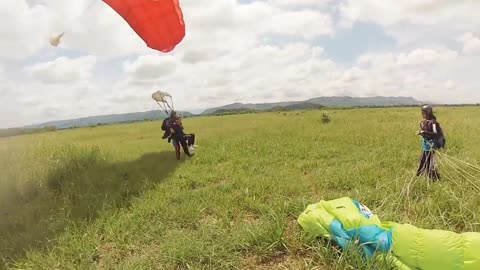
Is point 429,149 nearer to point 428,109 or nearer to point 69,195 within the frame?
point 428,109

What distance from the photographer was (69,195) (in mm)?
7918

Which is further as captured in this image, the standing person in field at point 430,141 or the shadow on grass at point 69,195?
the standing person in field at point 430,141

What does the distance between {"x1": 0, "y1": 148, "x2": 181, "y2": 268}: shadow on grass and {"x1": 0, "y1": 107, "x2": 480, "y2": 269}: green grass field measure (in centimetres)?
3

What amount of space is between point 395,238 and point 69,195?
6.74 meters

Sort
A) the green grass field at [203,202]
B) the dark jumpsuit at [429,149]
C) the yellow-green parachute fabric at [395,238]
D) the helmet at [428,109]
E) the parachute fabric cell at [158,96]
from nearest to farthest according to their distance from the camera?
the yellow-green parachute fabric at [395,238] < the green grass field at [203,202] < the dark jumpsuit at [429,149] < the helmet at [428,109] < the parachute fabric cell at [158,96]

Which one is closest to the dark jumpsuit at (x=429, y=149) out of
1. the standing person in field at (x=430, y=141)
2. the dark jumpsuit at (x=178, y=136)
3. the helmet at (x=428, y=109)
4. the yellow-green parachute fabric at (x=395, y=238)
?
the standing person in field at (x=430, y=141)

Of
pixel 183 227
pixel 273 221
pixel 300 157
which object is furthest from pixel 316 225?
pixel 300 157

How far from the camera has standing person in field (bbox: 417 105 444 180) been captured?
269 inches

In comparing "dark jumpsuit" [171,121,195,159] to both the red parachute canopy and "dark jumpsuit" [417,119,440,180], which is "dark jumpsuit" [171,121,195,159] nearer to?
the red parachute canopy

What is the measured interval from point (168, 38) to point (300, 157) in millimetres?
5104

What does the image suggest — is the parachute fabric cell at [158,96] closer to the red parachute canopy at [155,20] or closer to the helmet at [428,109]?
the red parachute canopy at [155,20]

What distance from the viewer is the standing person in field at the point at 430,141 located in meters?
6.84

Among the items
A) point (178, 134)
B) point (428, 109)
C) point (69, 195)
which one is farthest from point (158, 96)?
point (428, 109)

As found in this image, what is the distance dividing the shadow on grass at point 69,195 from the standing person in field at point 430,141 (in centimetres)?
570
